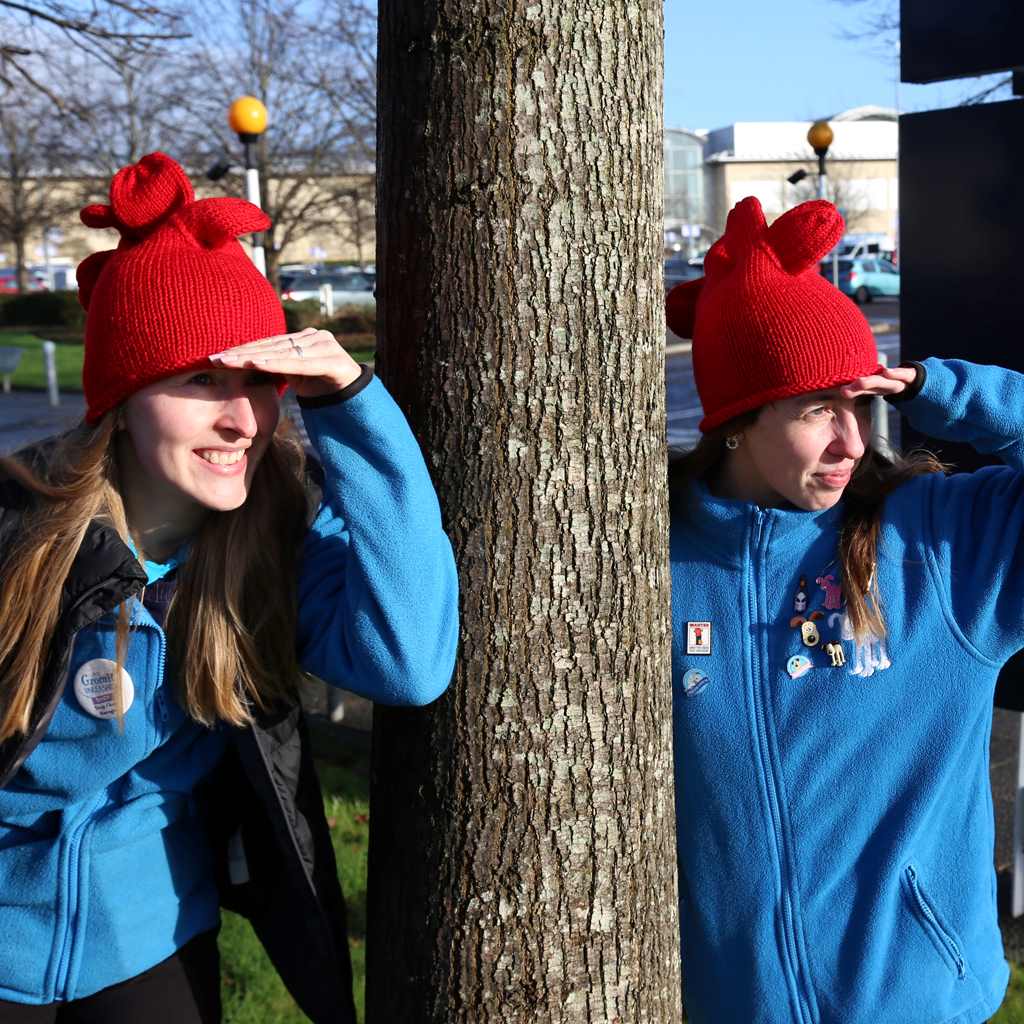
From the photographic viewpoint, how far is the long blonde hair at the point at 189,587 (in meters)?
2.13

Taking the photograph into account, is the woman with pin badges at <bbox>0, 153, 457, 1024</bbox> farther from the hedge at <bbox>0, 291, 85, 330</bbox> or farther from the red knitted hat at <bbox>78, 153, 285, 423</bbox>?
the hedge at <bbox>0, 291, 85, 330</bbox>

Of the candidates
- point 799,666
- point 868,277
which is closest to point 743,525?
point 799,666

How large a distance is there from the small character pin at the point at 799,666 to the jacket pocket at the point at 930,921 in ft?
1.16

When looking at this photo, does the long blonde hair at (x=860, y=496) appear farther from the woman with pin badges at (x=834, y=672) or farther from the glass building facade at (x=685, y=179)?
the glass building facade at (x=685, y=179)

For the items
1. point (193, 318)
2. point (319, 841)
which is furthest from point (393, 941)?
point (193, 318)

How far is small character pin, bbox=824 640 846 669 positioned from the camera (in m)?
2.37

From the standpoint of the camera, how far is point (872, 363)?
2430 mm

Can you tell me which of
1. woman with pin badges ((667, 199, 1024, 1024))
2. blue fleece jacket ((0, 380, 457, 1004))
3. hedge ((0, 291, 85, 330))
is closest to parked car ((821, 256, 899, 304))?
hedge ((0, 291, 85, 330))

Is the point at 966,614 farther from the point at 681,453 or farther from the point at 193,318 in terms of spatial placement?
the point at 193,318

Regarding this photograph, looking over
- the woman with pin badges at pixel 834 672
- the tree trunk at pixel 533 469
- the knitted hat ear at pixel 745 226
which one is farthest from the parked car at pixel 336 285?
the tree trunk at pixel 533 469

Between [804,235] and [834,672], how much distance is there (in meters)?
0.77

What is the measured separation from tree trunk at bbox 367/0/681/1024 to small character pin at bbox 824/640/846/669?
14.1 inches

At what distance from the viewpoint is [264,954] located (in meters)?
4.25

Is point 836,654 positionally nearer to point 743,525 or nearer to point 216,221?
point 743,525
